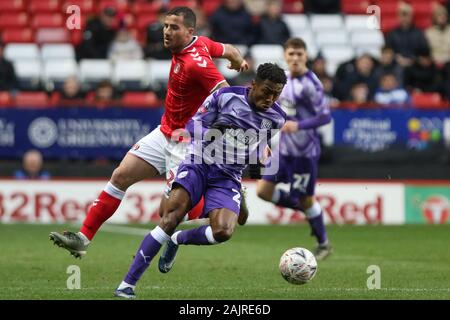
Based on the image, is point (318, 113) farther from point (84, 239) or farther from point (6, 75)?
point (6, 75)

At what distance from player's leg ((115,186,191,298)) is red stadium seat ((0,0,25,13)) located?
42.2ft

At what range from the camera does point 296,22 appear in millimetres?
20734

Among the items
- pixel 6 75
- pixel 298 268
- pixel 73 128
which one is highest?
pixel 6 75

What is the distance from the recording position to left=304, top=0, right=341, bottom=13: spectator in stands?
21.1 metres

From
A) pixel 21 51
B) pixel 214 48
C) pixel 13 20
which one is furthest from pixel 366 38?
pixel 214 48

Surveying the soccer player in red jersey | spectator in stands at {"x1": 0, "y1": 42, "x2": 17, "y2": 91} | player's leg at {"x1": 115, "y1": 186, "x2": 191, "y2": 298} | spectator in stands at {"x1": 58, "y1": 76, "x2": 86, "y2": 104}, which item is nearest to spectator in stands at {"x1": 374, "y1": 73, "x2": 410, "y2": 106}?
spectator in stands at {"x1": 58, "y1": 76, "x2": 86, "y2": 104}

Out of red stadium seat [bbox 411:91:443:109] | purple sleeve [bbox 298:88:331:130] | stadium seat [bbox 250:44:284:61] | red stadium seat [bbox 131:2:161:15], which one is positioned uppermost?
red stadium seat [bbox 131:2:161:15]

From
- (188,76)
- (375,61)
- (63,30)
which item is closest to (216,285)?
(188,76)

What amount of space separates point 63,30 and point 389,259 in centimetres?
974

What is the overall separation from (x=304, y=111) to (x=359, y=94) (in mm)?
5108

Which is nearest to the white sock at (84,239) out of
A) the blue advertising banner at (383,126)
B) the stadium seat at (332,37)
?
the blue advertising banner at (383,126)

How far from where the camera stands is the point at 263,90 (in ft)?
29.7

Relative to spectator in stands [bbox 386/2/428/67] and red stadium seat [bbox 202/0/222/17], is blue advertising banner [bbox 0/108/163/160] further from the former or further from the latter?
spectator in stands [bbox 386/2/428/67]
